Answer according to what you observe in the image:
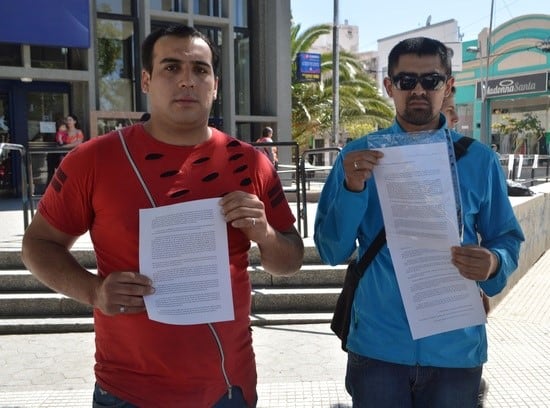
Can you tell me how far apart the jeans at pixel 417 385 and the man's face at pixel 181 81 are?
3.58 feet

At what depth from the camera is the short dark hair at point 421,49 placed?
6.78 ft

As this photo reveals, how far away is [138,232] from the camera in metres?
1.75

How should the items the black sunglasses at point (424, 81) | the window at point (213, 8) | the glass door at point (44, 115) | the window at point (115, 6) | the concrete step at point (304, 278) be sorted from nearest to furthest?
the black sunglasses at point (424, 81) < the concrete step at point (304, 278) < the glass door at point (44, 115) < the window at point (115, 6) < the window at point (213, 8)

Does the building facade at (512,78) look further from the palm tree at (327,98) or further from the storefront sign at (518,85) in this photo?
the palm tree at (327,98)

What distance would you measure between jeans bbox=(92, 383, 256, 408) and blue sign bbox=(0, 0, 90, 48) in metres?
10.5

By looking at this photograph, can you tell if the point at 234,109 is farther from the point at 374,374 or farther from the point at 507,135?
the point at 507,135

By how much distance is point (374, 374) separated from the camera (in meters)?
2.03

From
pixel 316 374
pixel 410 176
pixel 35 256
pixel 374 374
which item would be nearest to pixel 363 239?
pixel 410 176

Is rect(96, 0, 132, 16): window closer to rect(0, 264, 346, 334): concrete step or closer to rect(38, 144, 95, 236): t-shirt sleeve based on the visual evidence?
rect(0, 264, 346, 334): concrete step

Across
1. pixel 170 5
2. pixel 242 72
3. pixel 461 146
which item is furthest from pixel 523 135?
pixel 461 146

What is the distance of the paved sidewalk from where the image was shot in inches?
153

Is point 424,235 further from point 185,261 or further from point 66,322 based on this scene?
point 66,322

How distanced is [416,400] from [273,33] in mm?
13554

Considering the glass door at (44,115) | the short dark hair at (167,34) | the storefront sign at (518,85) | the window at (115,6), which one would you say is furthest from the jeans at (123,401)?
the storefront sign at (518,85)
